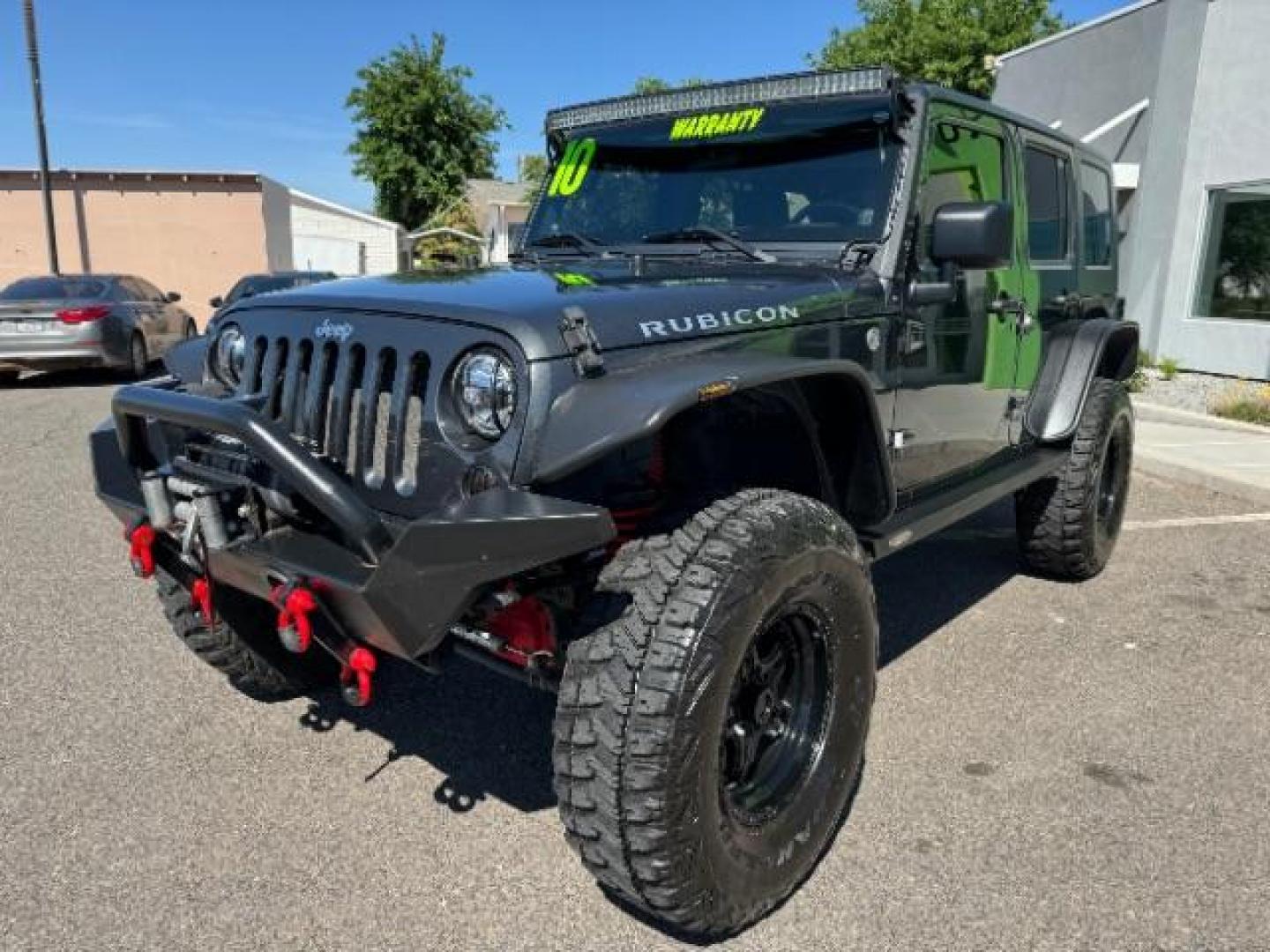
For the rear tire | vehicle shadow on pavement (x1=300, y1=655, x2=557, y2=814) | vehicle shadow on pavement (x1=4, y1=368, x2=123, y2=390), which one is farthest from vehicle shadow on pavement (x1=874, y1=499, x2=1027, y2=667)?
vehicle shadow on pavement (x1=4, y1=368, x2=123, y2=390)

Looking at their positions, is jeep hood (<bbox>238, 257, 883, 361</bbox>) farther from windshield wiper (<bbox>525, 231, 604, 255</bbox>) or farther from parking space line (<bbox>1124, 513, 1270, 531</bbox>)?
parking space line (<bbox>1124, 513, 1270, 531</bbox>)

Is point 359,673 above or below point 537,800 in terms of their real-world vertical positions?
above

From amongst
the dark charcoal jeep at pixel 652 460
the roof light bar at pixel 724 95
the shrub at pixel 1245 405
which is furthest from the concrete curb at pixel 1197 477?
the roof light bar at pixel 724 95

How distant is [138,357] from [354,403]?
11.9m

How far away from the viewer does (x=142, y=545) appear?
258 centimetres

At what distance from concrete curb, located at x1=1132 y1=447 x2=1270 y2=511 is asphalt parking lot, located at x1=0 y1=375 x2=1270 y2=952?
234 cm

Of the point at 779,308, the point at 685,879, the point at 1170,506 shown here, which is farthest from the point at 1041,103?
the point at 685,879

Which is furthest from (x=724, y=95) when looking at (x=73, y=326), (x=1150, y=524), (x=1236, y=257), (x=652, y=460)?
(x=73, y=326)

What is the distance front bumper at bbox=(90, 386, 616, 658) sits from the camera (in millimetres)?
1896

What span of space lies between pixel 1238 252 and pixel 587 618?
12205 millimetres

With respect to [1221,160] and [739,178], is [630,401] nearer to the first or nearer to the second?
[739,178]

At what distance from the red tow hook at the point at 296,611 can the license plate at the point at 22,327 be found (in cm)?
1146

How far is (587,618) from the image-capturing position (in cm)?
218

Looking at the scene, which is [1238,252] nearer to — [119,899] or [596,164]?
[596,164]
